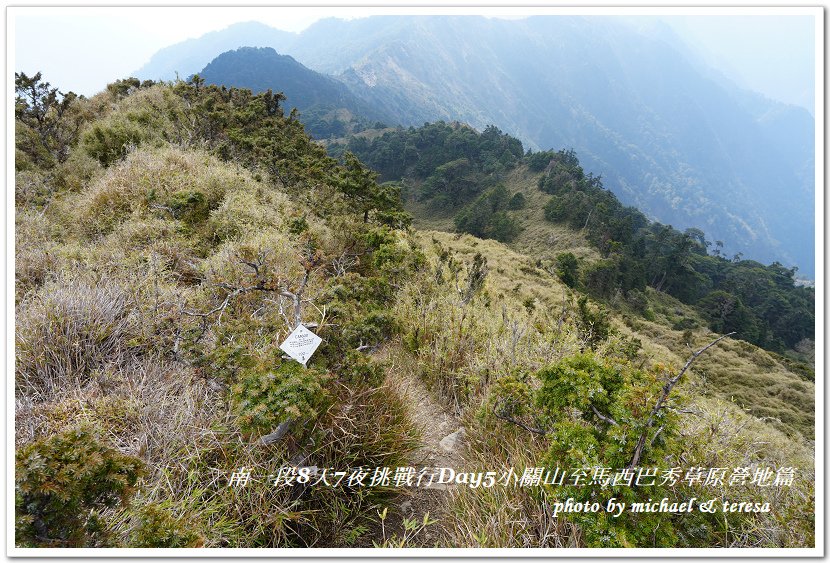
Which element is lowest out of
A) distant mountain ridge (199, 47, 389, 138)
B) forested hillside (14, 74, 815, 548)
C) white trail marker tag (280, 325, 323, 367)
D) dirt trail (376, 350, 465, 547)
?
dirt trail (376, 350, 465, 547)

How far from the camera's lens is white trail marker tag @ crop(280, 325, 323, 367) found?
247cm

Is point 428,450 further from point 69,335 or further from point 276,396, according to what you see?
point 69,335

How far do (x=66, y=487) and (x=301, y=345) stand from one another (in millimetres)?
1229

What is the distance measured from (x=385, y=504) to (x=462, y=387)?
1657 millimetres

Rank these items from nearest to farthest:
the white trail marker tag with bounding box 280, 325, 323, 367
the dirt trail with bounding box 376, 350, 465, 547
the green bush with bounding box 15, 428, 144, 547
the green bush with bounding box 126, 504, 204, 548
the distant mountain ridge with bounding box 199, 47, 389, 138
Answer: the green bush with bounding box 15, 428, 144, 547, the green bush with bounding box 126, 504, 204, 548, the white trail marker tag with bounding box 280, 325, 323, 367, the dirt trail with bounding box 376, 350, 465, 547, the distant mountain ridge with bounding box 199, 47, 389, 138

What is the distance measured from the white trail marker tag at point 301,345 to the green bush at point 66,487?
947mm

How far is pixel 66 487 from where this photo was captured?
156 cm

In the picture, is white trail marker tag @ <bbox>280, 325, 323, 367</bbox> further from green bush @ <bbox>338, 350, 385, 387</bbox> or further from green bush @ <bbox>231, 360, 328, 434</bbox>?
green bush @ <bbox>338, 350, 385, 387</bbox>

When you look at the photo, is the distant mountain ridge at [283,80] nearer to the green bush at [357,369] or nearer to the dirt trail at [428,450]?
the dirt trail at [428,450]

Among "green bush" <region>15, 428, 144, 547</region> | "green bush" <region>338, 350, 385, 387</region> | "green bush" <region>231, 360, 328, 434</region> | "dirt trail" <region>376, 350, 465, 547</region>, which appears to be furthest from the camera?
"green bush" <region>338, 350, 385, 387</region>

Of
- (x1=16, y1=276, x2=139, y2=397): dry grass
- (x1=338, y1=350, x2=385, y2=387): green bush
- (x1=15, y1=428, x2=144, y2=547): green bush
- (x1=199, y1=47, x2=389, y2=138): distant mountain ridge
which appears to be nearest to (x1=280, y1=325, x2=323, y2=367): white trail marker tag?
(x1=338, y1=350, x2=385, y2=387): green bush

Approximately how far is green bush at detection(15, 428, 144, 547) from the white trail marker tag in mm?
947

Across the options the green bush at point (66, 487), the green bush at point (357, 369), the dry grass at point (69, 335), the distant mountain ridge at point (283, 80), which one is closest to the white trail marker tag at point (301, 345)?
the green bush at point (357, 369)

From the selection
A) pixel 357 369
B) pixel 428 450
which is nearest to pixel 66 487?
pixel 357 369
